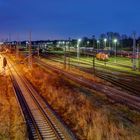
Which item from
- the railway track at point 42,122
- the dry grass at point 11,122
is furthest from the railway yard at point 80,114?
the dry grass at point 11,122

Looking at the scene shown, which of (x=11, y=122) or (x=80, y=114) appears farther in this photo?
(x=80, y=114)

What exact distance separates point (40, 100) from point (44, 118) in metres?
8.48

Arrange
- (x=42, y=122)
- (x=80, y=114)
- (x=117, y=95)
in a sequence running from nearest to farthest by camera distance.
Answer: (x=42, y=122)
(x=80, y=114)
(x=117, y=95)

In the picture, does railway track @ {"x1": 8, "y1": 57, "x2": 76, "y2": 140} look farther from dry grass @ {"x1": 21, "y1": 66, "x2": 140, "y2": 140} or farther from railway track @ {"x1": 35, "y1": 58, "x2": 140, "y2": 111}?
railway track @ {"x1": 35, "y1": 58, "x2": 140, "y2": 111}

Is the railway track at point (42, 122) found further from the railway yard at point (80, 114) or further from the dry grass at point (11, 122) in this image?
the dry grass at point (11, 122)

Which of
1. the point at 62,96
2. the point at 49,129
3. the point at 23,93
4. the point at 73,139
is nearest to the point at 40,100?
the point at 62,96

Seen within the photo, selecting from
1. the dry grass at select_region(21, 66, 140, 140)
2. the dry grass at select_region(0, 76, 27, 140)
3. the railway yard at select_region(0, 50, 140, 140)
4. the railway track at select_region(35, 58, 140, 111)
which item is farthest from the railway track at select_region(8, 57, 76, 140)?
the railway track at select_region(35, 58, 140, 111)

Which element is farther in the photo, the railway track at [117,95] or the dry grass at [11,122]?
the railway track at [117,95]

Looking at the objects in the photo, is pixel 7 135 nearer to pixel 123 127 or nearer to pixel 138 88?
pixel 123 127

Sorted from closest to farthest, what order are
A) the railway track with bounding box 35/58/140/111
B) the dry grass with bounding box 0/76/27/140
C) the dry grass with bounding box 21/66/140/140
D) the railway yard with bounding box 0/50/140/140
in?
the dry grass with bounding box 21/66/140/140 → the dry grass with bounding box 0/76/27/140 → the railway yard with bounding box 0/50/140/140 → the railway track with bounding box 35/58/140/111

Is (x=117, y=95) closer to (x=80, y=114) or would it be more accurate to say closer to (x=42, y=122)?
(x=80, y=114)

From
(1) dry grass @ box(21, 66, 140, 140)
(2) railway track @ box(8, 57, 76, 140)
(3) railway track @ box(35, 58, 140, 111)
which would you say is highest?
(1) dry grass @ box(21, 66, 140, 140)

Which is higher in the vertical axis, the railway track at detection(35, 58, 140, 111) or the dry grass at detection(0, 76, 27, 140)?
the dry grass at detection(0, 76, 27, 140)

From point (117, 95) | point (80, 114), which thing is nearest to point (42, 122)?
point (80, 114)
